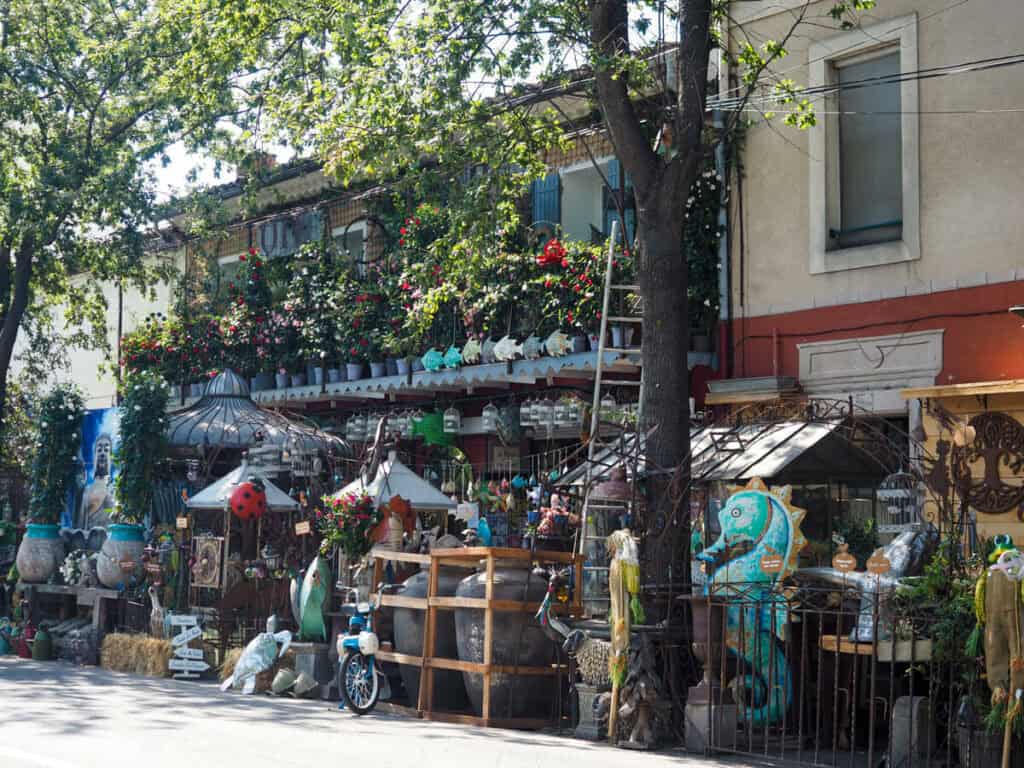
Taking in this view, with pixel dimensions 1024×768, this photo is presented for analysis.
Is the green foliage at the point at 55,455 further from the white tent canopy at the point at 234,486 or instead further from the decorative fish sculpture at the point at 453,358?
the decorative fish sculpture at the point at 453,358

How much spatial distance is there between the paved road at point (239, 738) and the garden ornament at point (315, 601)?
0.83 m

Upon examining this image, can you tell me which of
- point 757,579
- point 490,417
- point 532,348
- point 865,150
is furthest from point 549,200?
point 757,579

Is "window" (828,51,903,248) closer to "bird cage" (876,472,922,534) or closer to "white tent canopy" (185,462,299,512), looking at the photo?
"bird cage" (876,472,922,534)

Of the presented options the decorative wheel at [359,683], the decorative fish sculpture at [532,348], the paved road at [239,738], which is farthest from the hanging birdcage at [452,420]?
the decorative wheel at [359,683]

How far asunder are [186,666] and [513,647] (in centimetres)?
604

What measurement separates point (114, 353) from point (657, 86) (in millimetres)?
15139

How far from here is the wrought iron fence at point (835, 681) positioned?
32.5ft

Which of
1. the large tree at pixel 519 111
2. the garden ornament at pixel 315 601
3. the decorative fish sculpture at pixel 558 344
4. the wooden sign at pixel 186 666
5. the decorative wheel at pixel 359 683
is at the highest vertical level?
the large tree at pixel 519 111

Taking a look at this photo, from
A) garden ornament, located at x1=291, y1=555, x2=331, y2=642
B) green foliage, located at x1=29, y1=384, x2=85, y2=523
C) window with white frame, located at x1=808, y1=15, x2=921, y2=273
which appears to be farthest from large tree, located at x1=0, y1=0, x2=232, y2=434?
window with white frame, located at x1=808, y1=15, x2=921, y2=273

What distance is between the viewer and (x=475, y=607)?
12766mm

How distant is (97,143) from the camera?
22.5m

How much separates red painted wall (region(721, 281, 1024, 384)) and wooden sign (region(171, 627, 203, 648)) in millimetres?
7180

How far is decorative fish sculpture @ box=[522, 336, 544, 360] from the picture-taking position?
55.8 ft

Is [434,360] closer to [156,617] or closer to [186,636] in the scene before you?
[186,636]
